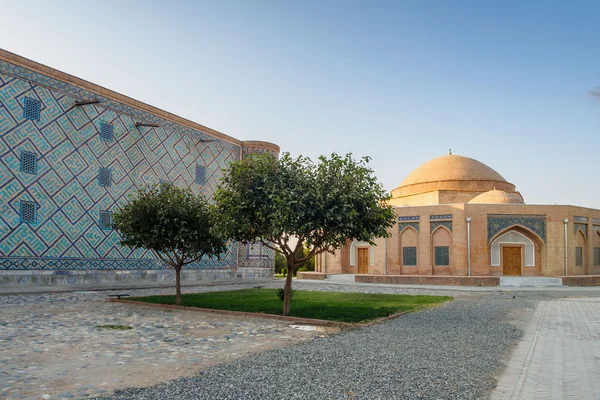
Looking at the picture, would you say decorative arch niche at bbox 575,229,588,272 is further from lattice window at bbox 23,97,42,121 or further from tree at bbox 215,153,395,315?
lattice window at bbox 23,97,42,121

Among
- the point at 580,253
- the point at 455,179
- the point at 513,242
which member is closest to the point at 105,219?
the point at 513,242

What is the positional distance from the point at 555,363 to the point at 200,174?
2115cm

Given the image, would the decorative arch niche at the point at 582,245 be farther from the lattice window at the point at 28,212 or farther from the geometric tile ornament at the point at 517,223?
the lattice window at the point at 28,212

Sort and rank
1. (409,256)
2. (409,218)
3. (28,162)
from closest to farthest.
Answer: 1. (28,162)
2. (409,256)
3. (409,218)

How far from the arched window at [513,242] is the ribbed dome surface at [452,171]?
706 cm

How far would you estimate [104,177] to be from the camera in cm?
2020

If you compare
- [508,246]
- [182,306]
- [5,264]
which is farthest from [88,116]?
[508,246]

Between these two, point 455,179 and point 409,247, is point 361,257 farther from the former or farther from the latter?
point 455,179

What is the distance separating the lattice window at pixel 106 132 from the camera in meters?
20.2

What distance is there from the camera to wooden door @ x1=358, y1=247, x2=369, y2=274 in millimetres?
32844

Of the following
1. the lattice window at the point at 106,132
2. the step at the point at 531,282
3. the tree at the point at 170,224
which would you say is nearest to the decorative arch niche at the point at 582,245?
the step at the point at 531,282

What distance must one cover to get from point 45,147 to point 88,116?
2389mm

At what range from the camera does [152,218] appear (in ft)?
42.0

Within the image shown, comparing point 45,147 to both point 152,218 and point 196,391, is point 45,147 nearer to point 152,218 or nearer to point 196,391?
point 152,218
